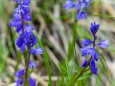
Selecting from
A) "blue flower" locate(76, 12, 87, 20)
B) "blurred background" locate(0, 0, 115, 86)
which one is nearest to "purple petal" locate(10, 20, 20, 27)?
"blue flower" locate(76, 12, 87, 20)

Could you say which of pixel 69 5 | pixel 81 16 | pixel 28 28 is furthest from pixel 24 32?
pixel 69 5

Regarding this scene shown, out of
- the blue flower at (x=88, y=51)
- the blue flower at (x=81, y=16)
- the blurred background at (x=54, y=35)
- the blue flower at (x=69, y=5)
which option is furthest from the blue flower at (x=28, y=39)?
the blurred background at (x=54, y=35)

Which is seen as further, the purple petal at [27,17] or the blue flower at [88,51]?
the purple petal at [27,17]

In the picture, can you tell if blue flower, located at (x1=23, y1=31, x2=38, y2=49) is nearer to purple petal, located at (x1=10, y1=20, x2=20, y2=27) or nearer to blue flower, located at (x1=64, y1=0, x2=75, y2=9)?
purple petal, located at (x1=10, y1=20, x2=20, y2=27)

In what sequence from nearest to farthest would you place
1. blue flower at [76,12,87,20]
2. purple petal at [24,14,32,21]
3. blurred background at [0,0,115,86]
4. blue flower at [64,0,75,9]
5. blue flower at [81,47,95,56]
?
blue flower at [81,47,95,56] < purple petal at [24,14,32,21] < blue flower at [76,12,87,20] < blue flower at [64,0,75,9] < blurred background at [0,0,115,86]

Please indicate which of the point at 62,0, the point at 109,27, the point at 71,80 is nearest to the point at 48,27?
the point at 62,0

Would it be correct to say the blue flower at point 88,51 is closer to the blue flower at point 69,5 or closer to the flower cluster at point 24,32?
the flower cluster at point 24,32

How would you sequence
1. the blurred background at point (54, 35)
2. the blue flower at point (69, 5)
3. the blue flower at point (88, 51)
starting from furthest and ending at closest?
the blurred background at point (54, 35)
the blue flower at point (69, 5)
the blue flower at point (88, 51)

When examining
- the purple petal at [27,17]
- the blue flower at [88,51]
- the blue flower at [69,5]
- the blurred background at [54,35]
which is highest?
the purple petal at [27,17]

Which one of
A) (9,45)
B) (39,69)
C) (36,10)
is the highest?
(36,10)

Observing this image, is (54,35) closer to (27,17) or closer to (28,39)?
(27,17)

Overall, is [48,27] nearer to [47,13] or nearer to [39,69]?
[47,13]
